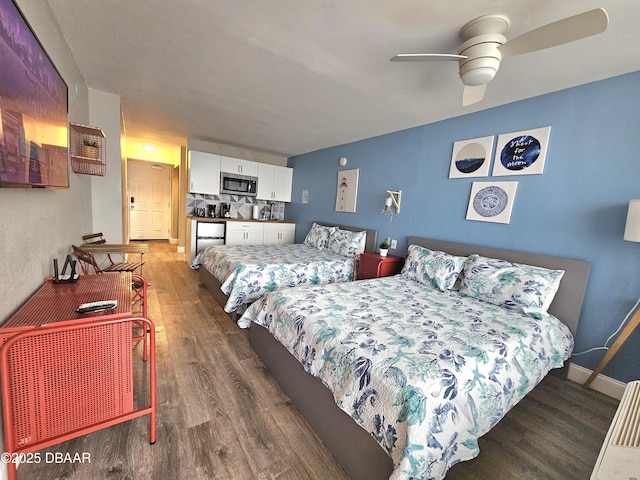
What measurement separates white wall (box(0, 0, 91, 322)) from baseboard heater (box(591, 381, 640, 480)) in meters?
2.32

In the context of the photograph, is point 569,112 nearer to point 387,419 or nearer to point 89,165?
point 387,419

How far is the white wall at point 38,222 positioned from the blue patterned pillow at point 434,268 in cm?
284

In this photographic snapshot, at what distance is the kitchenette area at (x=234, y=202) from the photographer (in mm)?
4824

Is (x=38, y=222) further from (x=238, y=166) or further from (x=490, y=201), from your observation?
(x=238, y=166)

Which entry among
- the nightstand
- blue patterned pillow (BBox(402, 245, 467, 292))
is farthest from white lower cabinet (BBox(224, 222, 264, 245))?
blue patterned pillow (BBox(402, 245, 467, 292))

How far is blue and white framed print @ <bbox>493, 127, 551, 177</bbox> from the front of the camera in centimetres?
230

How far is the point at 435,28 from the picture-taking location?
1.56m

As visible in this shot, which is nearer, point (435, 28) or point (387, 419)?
point (387, 419)

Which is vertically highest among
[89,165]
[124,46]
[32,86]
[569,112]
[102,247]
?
[124,46]

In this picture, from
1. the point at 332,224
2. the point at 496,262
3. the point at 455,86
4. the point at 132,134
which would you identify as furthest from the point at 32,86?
the point at 132,134

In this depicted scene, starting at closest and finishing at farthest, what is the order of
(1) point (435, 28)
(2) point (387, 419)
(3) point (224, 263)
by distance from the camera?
(2) point (387, 419)
(1) point (435, 28)
(3) point (224, 263)

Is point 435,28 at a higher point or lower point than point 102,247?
higher

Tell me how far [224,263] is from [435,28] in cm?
283

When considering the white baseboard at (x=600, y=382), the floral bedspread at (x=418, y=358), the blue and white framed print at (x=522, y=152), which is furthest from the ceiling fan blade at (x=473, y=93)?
the white baseboard at (x=600, y=382)
